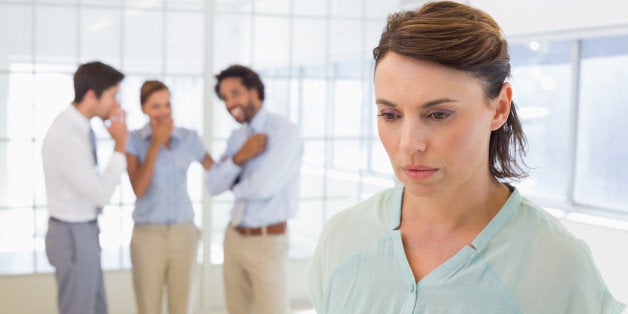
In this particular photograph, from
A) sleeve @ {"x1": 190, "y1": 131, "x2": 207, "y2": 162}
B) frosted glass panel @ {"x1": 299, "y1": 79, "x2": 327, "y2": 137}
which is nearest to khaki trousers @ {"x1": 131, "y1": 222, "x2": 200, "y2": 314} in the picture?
sleeve @ {"x1": 190, "y1": 131, "x2": 207, "y2": 162}

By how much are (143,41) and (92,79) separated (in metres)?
1.53

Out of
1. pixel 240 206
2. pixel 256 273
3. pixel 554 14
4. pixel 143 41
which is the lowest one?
pixel 256 273

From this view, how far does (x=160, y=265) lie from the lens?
447cm

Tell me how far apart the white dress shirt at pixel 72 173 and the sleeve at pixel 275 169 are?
2.22 feet

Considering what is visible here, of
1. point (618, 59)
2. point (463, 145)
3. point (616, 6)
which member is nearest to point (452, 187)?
point (463, 145)

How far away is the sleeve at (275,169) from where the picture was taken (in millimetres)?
4359

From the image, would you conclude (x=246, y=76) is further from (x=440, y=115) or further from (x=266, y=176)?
(x=440, y=115)

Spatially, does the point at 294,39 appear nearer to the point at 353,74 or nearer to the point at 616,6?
the point at 353,74

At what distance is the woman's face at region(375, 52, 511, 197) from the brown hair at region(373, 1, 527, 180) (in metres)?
0.02

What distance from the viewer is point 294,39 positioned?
5980mm

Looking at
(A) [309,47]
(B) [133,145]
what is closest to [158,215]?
(B) [133,145]

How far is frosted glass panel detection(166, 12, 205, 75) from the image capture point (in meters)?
5.77

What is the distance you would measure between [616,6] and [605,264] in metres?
1.48

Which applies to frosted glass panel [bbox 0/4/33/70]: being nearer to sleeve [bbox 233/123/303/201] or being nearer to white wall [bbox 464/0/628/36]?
sleeve [bbox 233/123/303/201]
